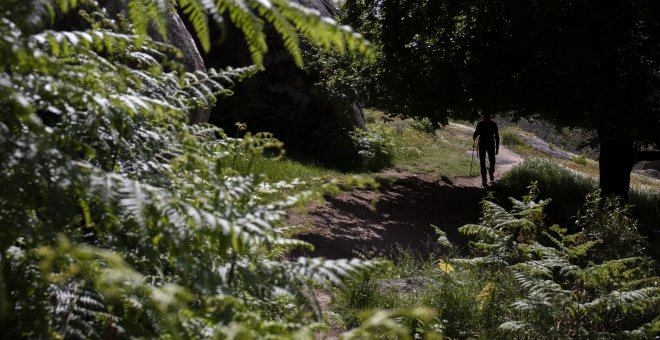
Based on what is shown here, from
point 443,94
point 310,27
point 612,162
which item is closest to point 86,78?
point 310,27

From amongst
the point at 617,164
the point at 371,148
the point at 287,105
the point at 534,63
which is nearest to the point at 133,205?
the point at 534,63

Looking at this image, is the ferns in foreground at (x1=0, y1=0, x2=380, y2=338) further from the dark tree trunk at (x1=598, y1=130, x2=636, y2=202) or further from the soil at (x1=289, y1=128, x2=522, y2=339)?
the dark tree trunk at (x1=598, y1=130, x2=636, y2=202)

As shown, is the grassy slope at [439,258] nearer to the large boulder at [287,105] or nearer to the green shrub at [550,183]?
the green shrub at [550,183]

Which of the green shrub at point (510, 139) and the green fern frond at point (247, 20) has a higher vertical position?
the green fern frond at point (247, 20)

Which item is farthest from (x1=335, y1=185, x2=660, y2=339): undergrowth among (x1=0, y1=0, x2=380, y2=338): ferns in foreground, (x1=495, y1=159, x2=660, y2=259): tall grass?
(x1=495, y1=159, x2=660, y2=259): tall grass

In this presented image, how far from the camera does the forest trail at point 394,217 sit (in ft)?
25.1

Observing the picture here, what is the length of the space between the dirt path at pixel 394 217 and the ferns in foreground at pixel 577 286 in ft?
4.87

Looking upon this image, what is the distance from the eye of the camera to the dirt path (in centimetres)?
768

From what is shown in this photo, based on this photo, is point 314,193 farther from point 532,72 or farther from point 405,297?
point 532,72

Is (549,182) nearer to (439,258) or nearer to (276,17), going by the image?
(439,258)

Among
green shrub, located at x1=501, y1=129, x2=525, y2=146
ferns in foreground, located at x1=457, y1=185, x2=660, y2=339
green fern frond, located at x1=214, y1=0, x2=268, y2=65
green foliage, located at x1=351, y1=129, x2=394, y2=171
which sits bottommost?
green shrub, located at x1=501, y1=129, x2=525, y2=146

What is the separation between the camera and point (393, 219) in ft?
31.8

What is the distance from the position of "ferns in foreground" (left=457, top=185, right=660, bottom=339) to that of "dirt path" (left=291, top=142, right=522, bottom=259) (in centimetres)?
148

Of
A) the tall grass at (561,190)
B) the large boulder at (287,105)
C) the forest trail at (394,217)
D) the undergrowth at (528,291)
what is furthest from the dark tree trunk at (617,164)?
the undergrowth at (528,291)
